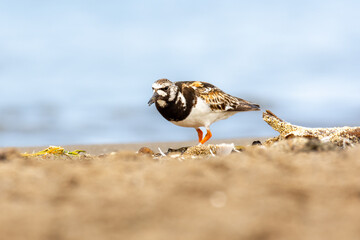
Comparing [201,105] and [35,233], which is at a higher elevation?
[201,105]

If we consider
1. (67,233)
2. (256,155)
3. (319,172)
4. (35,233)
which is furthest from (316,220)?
(256,155)

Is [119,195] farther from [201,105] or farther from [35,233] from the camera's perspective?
[201,105]

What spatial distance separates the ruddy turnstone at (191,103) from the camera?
8.40 metres

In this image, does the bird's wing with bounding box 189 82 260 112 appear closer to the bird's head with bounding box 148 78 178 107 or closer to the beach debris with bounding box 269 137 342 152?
the bird's head with bounding box 148 78 178 107

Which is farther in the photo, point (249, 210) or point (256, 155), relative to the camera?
point (256, 155)

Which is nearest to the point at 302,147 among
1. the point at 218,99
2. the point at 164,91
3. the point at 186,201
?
the point at 186,201

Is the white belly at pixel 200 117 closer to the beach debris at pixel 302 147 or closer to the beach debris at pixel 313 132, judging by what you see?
the beach debris at pixel 313 132

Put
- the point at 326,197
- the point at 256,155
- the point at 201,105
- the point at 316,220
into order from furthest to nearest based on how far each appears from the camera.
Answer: the point at 201,105
the point at 256,155
the point at 326,197
the point at 316,220

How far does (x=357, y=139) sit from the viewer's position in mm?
6926

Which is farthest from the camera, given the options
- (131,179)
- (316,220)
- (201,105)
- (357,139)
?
(201,105)

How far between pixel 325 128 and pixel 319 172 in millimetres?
4485

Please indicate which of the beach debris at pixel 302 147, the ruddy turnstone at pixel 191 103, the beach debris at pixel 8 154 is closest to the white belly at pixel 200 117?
the ruddy turnstone at pixel 191 103

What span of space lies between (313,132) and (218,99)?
2089 mm

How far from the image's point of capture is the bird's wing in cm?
864
